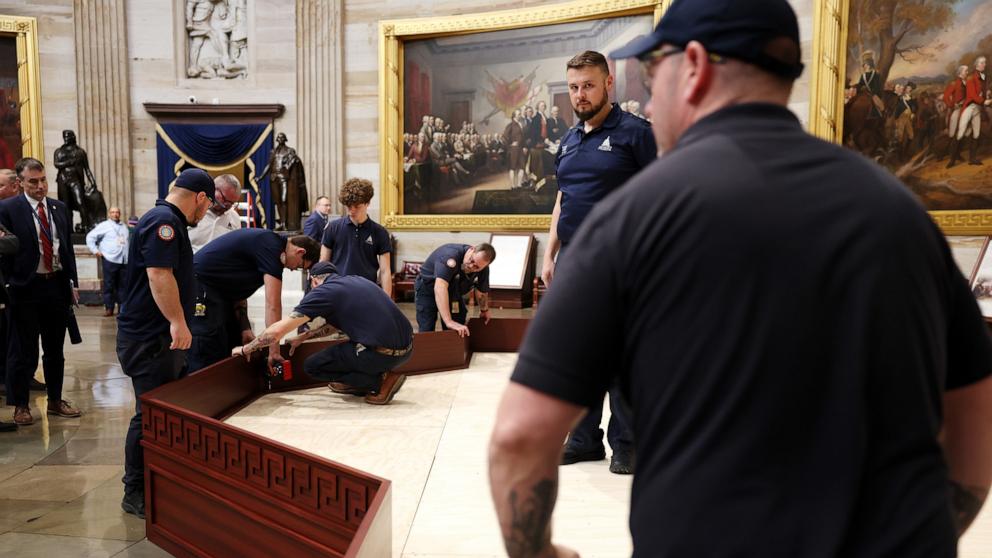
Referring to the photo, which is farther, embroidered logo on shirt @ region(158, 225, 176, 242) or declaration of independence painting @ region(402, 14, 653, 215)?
declaration of independence painting @ region(402, 14, 653, 215)

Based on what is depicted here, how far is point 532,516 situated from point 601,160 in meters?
2.45

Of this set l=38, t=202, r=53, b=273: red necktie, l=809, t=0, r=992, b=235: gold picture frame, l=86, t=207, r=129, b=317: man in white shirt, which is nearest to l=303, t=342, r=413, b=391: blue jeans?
l=38, t=202, r=53, b=273: red necktie

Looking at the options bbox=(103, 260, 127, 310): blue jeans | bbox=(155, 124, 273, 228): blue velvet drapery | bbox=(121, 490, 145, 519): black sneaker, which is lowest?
bbox=(121, 490, 145, 519): black sneaker

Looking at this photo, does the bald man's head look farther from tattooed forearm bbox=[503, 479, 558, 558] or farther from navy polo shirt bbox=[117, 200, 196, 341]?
tattooed forearm bbox=[503, 479, 558, 558]

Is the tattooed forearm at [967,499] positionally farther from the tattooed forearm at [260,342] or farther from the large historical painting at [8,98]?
the large historical painting at [8,98]

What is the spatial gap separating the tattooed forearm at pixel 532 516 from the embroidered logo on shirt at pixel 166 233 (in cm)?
311

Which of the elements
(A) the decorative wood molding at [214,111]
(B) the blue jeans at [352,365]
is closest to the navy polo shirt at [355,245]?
(B) the blue jeans at [352,365]

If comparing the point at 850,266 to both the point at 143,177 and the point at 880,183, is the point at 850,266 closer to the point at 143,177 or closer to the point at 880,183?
the point at 880,183

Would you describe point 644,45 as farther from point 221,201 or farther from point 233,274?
point 221,201

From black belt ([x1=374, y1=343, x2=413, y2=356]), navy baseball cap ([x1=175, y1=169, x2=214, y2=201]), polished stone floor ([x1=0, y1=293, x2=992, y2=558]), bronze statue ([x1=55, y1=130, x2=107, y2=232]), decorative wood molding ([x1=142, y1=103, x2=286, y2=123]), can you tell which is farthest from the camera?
decorative wood molding ([x1=142, y1=103, x2=286, y2=123])

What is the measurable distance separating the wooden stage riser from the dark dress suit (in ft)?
5.43

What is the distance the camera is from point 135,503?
380cm

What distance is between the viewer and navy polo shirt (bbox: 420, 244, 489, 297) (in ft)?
20.7

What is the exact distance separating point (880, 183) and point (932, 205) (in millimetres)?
9932
